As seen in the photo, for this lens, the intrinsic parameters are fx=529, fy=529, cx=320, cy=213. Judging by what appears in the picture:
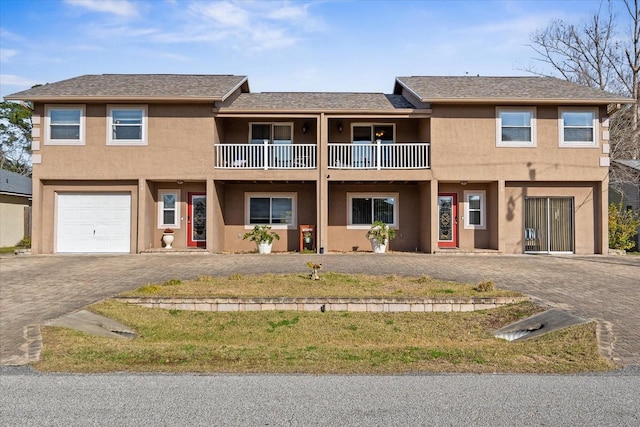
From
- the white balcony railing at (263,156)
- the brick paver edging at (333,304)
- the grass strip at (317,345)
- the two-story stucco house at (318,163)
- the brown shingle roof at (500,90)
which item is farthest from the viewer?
the white balcony railing at (263,156)

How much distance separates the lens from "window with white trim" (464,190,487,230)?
2031cm

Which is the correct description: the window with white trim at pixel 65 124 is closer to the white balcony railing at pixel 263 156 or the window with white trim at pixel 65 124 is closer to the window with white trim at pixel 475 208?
the white balcony railing at pixel 263 156

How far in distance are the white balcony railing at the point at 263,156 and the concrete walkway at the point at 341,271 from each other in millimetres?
3500

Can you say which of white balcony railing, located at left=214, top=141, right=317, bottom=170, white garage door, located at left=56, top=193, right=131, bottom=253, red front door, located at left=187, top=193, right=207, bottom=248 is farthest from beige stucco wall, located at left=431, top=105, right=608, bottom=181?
white garage door, located at left=56, top=193, right=131, bottom=253

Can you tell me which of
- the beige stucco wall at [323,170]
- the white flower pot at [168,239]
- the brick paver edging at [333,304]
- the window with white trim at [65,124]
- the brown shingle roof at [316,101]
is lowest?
the brick paver edging at [333,304]

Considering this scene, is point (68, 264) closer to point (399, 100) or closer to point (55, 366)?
point (55, 366)

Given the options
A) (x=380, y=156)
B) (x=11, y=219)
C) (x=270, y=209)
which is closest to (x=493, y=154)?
(x=380, y=156)

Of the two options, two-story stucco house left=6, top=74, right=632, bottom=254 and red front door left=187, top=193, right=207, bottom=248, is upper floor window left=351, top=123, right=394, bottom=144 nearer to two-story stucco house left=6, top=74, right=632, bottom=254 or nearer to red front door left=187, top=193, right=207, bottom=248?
two-story stucco house left=6, top=74, right=632, bottom=254

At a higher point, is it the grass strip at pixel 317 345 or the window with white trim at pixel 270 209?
the window with white trim at pixel 270 209

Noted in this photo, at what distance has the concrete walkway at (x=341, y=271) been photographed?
28.4 ft

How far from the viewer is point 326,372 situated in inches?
246

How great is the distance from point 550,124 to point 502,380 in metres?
15.7

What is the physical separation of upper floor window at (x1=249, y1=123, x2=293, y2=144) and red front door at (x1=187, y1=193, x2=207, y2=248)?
312cm

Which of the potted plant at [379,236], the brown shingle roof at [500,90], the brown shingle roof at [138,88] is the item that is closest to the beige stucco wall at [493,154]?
the brown shingle roof at [500,90]
